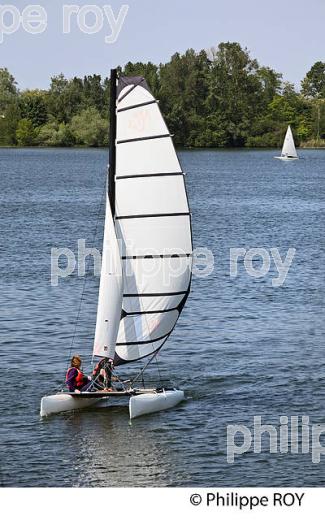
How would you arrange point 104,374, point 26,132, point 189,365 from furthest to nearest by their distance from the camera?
point 26,132 < point 189,365 < point 104,374

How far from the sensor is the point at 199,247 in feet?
205

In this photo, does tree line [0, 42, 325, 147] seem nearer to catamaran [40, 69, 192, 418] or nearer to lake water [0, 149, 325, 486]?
lake water [0, 149, 325, 486]

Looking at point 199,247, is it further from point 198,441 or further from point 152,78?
point 152,78

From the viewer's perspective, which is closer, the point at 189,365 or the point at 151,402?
the point at 151,402

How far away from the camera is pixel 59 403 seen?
2995 centimetres

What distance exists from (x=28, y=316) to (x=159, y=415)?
13.2 metres

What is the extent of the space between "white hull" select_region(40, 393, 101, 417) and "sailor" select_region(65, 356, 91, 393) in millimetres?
269

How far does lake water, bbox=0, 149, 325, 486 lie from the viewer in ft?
88.4

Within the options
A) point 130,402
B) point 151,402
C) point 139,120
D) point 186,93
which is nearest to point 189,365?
point 151,402

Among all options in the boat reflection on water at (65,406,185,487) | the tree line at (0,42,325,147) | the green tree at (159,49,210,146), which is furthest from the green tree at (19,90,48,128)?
the boat reflection on water at (65,406,185,487)

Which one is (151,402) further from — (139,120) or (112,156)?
(139,120)

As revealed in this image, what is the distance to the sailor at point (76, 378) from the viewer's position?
96.5 feet

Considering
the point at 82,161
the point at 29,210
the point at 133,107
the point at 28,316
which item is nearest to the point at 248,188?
the point at 29,210

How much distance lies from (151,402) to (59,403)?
2333mm
